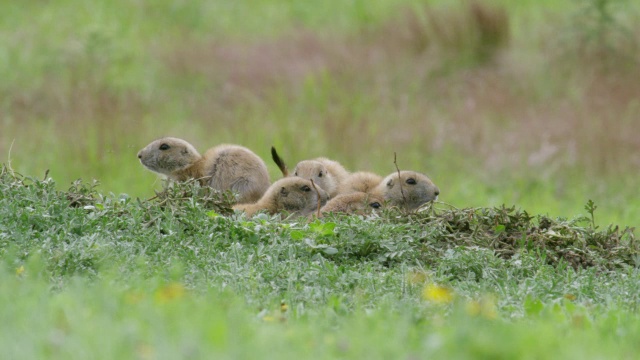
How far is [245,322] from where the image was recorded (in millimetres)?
4051

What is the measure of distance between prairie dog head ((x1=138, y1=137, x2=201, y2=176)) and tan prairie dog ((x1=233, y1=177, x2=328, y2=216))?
1.18 m

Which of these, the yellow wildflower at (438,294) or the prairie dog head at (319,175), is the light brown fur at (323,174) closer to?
the prairie dog head at (319,175)

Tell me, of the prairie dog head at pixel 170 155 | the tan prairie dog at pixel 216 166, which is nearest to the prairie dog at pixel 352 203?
the tan prairie dog at pixel 216 166

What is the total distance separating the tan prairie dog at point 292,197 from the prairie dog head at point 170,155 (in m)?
1.18

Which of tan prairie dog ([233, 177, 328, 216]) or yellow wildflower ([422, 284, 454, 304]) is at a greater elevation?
tan prairie dog ([233, 177, 328, 216])

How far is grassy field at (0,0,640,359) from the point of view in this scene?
4.06m

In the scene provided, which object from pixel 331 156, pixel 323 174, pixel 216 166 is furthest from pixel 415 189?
pixel 331 156

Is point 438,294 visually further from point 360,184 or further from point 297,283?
point 360,184

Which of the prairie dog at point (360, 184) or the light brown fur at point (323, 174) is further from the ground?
the light brown fur at point (323, 174)

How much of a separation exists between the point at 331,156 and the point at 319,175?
4587 mm

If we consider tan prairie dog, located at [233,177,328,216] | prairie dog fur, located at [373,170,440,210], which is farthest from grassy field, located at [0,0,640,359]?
tan prairie dog, located at [233,177,328,216]

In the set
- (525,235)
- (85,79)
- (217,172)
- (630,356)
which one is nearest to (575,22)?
(85,79)

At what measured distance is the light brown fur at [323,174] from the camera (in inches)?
365

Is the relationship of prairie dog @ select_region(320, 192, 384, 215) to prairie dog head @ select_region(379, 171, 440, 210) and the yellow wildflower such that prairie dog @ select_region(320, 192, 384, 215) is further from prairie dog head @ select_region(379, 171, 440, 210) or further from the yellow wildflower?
the yellow wildflower
